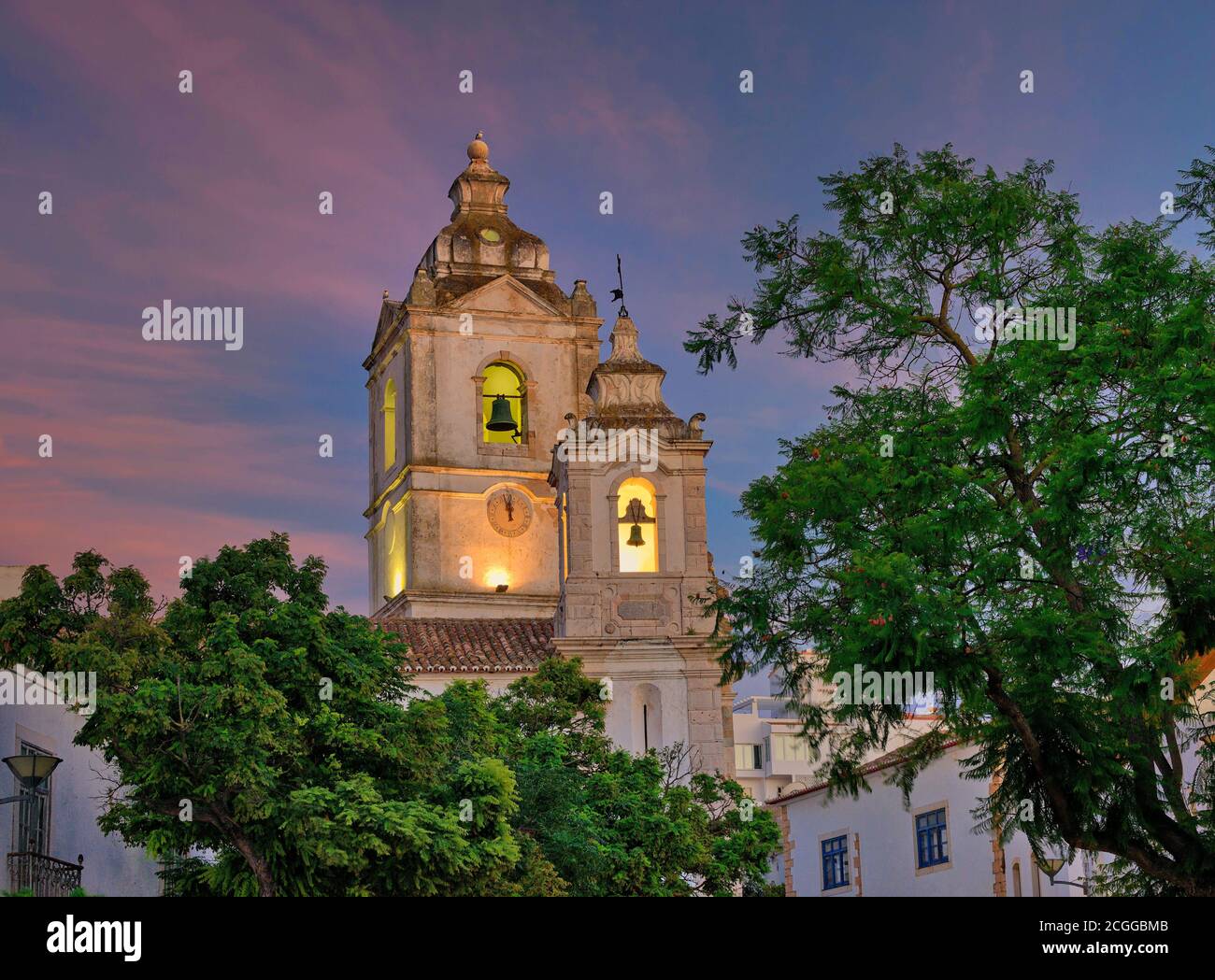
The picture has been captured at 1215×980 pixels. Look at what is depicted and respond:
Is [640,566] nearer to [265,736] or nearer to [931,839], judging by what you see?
[931,839]

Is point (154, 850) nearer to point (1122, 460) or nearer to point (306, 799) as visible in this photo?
point (306, 799)

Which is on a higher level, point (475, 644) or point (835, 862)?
point (475, 644)

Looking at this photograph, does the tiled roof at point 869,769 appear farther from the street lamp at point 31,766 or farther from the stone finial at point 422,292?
the street lamp at point 31,766

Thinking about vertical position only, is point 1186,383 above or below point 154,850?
above

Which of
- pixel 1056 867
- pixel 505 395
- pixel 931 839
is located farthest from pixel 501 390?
pixel 1056 867

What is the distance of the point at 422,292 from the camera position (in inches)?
2067

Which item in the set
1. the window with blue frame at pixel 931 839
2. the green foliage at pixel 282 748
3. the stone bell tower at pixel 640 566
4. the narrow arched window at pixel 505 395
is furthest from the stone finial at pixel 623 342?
the green foliage at pixel 282 748

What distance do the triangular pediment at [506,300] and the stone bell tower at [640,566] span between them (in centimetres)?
745

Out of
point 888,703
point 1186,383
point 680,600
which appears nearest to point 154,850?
point 888,703

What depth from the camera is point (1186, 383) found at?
21141 millimetres

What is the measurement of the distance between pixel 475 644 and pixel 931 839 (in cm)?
1358

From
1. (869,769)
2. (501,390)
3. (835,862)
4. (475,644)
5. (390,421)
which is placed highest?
(501,390)

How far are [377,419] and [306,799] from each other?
33277 millimetres

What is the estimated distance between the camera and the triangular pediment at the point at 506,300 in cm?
5272
